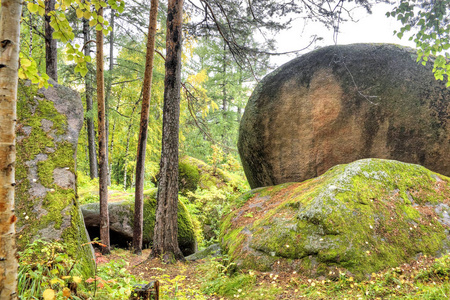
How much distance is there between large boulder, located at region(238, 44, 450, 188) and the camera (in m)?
5.63

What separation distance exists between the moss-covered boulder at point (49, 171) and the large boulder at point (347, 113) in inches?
174

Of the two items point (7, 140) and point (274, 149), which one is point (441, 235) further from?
point (7, 140)

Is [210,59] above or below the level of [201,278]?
above

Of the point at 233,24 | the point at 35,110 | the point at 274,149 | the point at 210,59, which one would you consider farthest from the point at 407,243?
the point at 210,59

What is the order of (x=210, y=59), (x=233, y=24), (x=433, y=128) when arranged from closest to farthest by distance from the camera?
(x=433, y=128) < (x=233, y=24) < (x=210, y=59)

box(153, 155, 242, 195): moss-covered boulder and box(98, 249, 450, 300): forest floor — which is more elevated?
box(153, 155, 242, 195): moss-covered boulder

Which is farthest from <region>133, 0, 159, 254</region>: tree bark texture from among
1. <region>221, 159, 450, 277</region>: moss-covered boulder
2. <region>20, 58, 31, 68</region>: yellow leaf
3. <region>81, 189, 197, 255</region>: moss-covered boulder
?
<region>20, 58, 31, 68</region>: yellow leaf

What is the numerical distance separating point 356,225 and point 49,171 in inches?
174

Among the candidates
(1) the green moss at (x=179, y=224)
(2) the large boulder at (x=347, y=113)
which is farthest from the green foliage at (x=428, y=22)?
(1) the green moss at (x=179, y=224)

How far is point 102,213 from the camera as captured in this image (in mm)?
6422

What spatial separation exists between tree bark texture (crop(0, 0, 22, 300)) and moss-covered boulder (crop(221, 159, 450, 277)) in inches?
124

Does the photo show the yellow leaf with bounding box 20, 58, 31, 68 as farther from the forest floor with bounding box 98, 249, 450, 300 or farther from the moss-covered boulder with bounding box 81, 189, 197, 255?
the moss-covered boulder with bounding box 81, 189, 197, 255

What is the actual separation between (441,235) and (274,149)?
12.3 feet

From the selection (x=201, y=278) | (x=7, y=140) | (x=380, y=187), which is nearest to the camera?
(x=7, y=140)
